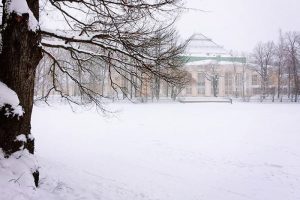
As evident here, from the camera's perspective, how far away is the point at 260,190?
27.3 ft

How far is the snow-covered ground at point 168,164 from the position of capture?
771 centimetres

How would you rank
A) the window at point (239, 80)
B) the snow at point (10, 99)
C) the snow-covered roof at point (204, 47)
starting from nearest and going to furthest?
the snow at point (10, 99), the window at point (239, 80), the snow-covered roof at point (204, 47)

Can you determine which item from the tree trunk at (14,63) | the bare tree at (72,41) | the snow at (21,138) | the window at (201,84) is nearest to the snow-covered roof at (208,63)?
the window at (201,84)

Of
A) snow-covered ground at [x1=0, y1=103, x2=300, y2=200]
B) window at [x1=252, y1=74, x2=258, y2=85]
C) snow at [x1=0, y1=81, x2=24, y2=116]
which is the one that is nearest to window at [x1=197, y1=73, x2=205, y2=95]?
window at [x1=252, y1=74, x2=258, y2=85]

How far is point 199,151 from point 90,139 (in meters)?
5.63

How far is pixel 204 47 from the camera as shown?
8856 centimetres

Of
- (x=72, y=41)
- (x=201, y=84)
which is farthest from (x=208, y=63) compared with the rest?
(x=72, y=41)

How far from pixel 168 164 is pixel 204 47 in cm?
8032

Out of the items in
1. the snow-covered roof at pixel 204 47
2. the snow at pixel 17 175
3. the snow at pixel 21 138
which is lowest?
the snow at pixel 17 175

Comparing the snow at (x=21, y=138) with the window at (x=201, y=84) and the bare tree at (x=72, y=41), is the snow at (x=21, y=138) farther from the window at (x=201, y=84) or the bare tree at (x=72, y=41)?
the window at (x=201, y=84)

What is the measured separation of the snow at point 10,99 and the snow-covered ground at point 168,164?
49.7 inches

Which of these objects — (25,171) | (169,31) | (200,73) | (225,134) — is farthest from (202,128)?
(200,73)

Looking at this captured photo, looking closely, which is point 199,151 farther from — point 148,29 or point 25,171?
point 25,171

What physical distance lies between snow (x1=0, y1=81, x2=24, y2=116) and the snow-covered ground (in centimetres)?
126
